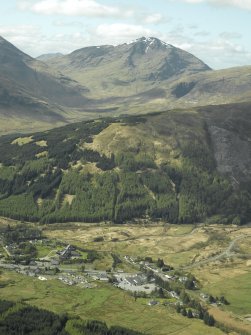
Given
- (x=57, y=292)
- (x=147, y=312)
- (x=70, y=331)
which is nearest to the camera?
(x=70, y=331)

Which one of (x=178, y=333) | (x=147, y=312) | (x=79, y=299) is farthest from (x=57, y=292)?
(x=178, y=333)

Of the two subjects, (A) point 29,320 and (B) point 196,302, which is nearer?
(A) point 29,320

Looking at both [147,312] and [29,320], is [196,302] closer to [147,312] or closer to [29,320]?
[147,312]

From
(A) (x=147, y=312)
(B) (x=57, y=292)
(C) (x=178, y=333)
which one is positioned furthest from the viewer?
(B) (x=57, y=292)

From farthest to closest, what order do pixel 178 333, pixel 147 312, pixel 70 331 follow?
1. pixel 147 312
2. pixel 178 333
3. pixel 70 331

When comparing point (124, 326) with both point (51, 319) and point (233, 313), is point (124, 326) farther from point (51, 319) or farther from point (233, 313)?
point (233, 313)

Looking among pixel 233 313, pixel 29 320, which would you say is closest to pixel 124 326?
pixel 29 320
